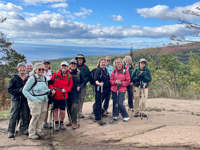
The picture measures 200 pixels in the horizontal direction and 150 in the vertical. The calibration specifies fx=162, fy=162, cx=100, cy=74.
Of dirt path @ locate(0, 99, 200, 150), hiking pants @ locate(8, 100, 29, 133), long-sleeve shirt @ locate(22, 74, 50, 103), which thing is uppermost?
long-sleeve shirt @ locate(22, 74, 50, 103)

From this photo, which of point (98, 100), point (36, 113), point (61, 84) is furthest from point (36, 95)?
point (98, 100)

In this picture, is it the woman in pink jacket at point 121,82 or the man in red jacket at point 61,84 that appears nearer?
the man in red jacket at point 61,84

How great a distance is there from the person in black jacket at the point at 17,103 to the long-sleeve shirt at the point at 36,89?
0.35m

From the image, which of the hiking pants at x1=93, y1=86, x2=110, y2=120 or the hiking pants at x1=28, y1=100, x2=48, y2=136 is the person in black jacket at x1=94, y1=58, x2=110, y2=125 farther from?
the hiking pants at x1=28, y1=100, x2=48, y2=136

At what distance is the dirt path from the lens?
3.87 metres

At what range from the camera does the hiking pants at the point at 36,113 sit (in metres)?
4.19

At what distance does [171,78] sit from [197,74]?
212 centimetres

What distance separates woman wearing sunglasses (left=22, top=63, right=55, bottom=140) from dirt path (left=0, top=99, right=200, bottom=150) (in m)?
0.40

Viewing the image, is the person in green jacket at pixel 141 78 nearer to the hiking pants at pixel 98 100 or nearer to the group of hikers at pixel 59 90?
the group of hikers at pixel 59 90

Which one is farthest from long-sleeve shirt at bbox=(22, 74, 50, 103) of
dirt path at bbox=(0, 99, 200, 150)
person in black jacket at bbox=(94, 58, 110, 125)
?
person in black jacket at bbox=(94, 58, 110, 125)

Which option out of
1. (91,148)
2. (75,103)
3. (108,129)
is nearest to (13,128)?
(75,103)

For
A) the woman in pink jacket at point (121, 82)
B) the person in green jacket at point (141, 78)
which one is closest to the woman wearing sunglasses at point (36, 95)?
the woman in pink jacket at point (121, 82)

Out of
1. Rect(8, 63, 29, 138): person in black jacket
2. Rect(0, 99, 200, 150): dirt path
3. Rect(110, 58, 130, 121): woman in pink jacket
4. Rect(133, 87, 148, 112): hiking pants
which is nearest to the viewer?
Rect(0, 99, 200, 150): dirt path

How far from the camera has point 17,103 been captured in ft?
14.6
